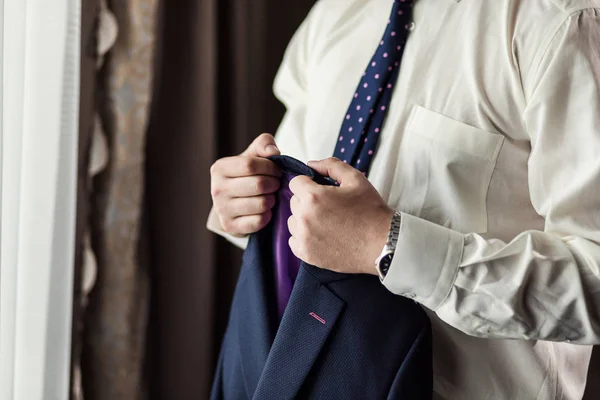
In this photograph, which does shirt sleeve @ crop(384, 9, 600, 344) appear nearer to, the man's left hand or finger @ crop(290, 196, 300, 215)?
the man's left hand

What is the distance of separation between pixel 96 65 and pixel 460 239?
2.70ft

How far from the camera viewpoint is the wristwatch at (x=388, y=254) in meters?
0.81

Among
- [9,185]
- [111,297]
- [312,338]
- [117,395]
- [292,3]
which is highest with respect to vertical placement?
[292,3]

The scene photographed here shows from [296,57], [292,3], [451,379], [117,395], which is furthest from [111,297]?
[292,3]

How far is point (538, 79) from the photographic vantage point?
32.9 inches

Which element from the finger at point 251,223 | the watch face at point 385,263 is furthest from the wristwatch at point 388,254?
the finger at point 251,223

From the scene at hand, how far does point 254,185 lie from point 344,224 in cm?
16

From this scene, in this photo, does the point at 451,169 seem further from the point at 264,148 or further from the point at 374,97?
the point at 264,148

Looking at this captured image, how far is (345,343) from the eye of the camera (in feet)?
2.84

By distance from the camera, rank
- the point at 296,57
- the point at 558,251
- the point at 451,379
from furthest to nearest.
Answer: the point at 296,57, the point at 451,379, the point at 558,251

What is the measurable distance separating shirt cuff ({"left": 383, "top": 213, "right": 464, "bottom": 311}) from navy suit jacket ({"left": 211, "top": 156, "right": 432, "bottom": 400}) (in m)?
0.07

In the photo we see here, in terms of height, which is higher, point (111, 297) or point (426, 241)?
point (426, 241)

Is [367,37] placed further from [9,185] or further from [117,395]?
[117,395]

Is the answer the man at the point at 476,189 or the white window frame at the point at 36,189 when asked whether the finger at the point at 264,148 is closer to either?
the man at the point at 476,189
